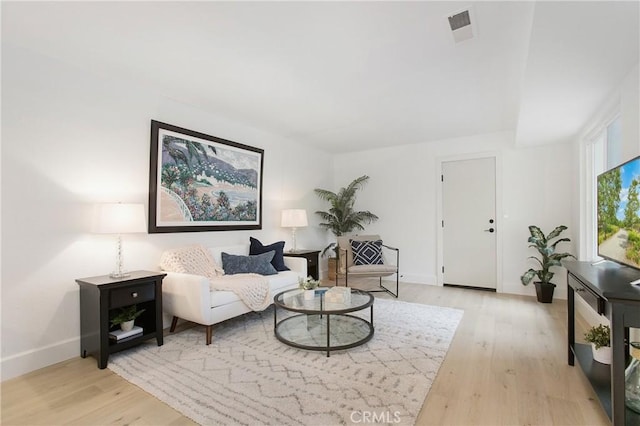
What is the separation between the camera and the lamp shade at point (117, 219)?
2.50m

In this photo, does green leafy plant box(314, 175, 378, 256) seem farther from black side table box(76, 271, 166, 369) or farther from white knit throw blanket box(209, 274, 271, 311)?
black side table box(76, 271, 166, 369)

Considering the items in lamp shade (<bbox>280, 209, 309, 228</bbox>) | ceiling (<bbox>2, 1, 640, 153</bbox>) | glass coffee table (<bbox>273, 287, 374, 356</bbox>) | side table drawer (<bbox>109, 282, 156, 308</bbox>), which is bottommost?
glass coffee table (<bbox>273, 287, 374, 356</bbox>)

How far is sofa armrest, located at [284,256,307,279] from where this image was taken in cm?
406

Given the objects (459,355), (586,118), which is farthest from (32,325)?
(586,118)

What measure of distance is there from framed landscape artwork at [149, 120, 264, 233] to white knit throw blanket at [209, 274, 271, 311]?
76 centimetres

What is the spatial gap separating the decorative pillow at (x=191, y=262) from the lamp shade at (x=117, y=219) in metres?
0.56

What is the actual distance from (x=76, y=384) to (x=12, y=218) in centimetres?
129

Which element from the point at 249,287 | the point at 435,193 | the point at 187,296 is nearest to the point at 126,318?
the point at 187,296

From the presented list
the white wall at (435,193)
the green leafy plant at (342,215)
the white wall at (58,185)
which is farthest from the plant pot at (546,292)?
the white wall at (58,185)

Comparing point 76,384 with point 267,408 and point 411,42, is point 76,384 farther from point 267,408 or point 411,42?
point 411,42

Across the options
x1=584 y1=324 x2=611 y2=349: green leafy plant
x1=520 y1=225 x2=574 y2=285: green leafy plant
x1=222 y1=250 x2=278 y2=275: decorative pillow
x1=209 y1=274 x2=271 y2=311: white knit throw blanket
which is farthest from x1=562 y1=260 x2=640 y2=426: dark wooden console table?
x1=222 y1=250 x2=278 y2=275: decorative pillow

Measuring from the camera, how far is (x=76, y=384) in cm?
215

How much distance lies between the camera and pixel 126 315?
8.75 feet

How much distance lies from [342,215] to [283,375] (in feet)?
12.3
